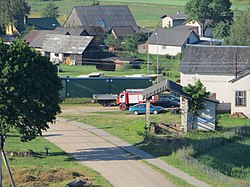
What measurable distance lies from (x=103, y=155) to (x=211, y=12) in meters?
66.0

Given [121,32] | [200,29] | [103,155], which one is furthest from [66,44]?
[103,155]

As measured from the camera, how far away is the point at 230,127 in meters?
53.2

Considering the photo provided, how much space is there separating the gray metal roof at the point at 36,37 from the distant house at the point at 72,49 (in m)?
2.73

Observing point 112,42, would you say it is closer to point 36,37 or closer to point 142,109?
point 36,37

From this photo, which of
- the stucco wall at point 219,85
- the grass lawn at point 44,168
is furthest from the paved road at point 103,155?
the stucco wall at point 219,85

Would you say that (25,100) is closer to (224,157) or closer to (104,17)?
(224,157)

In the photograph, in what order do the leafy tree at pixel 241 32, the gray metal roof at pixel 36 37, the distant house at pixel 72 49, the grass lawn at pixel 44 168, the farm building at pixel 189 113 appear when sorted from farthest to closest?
the gray metal roof at pixel 36 37, the distant house at pixel 72 49, the leafy tree at pixel 241 32, the farm building at pixel 189 113, the grass lawn at pixel 44 168

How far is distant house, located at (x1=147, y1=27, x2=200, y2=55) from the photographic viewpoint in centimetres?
9394

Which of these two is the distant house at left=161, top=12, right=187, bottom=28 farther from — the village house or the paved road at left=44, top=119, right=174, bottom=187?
the paved road at left=44, top=119, right=174, bottom=187

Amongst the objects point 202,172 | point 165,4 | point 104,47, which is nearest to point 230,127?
point 202,172

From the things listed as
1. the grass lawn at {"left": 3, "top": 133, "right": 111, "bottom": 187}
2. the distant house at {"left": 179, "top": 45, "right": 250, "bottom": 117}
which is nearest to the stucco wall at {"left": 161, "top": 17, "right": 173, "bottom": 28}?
the distant house at {"left": 179, "top": 45, "right": 250, "bottom": 117}

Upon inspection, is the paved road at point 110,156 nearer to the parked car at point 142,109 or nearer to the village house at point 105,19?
the parked car at point 142,109

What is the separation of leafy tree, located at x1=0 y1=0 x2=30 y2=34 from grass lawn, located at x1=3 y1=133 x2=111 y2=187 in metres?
63.3

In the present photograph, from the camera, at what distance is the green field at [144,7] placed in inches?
5591
